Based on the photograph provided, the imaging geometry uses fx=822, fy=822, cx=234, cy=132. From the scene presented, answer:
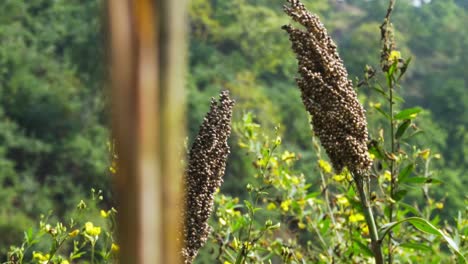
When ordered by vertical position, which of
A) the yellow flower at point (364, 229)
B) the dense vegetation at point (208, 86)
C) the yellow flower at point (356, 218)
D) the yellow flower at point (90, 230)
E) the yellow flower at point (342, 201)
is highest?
the yellow flower at point (90, 230)

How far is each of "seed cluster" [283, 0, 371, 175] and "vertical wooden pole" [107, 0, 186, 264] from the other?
0.75 metres

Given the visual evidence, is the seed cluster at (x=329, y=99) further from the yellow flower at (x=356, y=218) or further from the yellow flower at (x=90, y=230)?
the yellow flower at (x=356, y=218)

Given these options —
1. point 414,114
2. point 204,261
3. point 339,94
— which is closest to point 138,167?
point 339,94

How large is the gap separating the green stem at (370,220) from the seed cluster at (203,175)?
6.2 inches

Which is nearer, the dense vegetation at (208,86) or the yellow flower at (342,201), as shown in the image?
the yellow flower at (342,201)

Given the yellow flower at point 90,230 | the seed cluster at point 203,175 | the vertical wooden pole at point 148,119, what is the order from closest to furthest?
the vertical wooden pole at point 148,119, the seed cluster at point 203,175, the yellow flower at point 90,230

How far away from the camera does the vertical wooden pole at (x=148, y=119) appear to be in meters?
0.16

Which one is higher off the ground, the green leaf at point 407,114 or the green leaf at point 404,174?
the green leaf at point 407,114

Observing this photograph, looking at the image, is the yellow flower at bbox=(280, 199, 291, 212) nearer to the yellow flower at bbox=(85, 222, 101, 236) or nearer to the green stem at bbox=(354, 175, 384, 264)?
the yellow flower at bbox=(85, 222, 101, 236)

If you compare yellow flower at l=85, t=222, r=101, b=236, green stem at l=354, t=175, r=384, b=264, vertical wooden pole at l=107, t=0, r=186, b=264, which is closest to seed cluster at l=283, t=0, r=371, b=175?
green stem at l=354, t=175, r=384, b=264

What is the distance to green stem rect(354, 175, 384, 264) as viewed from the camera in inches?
34.2

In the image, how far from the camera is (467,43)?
20203 millimetres

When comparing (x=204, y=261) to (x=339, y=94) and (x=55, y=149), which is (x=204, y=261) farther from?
(x=339, y=94)

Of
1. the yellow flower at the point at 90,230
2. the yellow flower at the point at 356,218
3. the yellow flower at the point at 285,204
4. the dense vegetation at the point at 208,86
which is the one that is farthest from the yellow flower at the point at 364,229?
the dense vegetation at the point at 208,86
